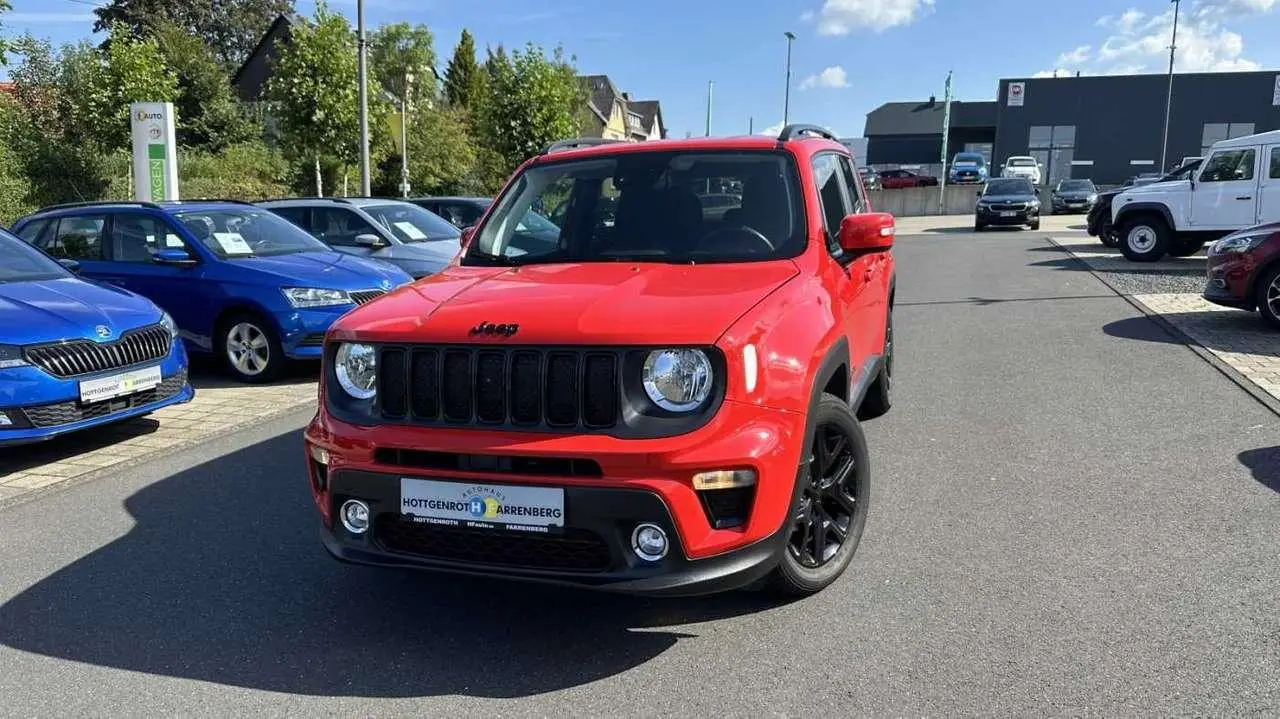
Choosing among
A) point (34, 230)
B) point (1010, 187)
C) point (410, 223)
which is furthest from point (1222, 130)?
point (34, 230)

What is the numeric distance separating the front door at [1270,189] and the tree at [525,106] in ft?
77.6

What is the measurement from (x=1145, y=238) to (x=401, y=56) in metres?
36.5

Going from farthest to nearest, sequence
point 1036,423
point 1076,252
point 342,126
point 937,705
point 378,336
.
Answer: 1. point 342,126
2. point 1076,252
3. point 1036,423
4. point 378,336
5. point 937,705

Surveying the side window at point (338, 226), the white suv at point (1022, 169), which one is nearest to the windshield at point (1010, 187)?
the white suv at point (1022, 169)

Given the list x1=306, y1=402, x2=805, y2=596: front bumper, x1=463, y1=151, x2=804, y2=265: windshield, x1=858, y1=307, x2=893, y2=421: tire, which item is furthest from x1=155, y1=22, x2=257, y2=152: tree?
x1=306, y1=402, x2=805, y2=596: front bumper

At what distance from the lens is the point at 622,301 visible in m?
3.33

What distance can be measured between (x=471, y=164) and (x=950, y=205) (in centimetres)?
2154

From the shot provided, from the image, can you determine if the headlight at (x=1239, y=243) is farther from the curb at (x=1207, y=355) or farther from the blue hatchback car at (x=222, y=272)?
the blue hatchback car at (x=222, y=272)

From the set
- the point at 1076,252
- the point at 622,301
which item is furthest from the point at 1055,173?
the point at 622,301

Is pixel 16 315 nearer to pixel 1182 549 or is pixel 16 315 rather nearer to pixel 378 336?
pixel 378 336

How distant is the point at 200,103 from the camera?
117 feet

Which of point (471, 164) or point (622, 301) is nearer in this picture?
point (622, 301)

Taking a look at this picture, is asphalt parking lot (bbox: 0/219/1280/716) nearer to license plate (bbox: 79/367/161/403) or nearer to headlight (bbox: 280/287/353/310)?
license plate (bbox: 79/367/161/403)

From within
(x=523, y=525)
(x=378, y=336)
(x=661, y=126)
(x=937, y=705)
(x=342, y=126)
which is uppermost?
(x=661, y=126)
